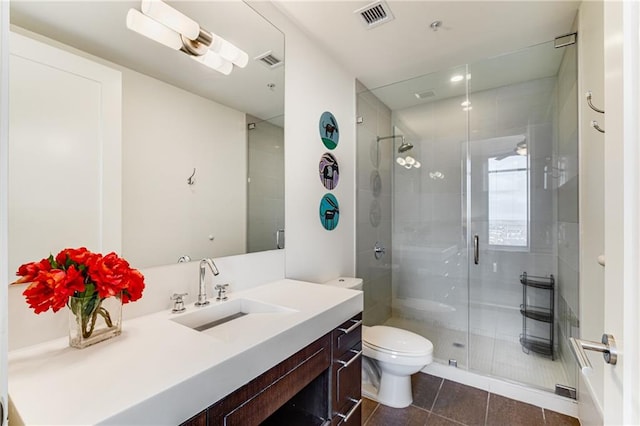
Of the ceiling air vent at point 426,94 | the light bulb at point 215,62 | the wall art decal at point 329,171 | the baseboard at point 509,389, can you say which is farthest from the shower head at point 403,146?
the baseboard at point 509,389

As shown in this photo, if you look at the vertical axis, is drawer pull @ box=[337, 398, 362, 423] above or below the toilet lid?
below

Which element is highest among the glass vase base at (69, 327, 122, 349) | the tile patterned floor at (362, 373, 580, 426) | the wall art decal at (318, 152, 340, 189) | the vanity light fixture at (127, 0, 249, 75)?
the vanity light fixture at (127, 0, 249, 75)

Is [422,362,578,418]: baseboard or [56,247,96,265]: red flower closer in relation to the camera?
[56,247,96,265]: red flower

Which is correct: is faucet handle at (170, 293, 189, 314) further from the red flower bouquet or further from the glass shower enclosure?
the glass shower enclosure

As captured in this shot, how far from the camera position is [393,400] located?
6.40 feet

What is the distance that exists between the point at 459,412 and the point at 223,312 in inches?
68.0

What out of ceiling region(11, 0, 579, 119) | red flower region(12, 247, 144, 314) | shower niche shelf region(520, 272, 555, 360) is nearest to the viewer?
red flower region(12, 247, 144, 314)

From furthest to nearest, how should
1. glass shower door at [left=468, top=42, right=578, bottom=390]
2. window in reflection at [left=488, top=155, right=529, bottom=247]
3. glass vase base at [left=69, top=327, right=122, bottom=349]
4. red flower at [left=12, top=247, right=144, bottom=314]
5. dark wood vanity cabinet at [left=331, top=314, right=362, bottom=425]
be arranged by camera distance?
window in reflection at [left=488, top=155, right=529, bottom=247] → glass shower door at [left=468, top=42, right=578, bottom=390] → dark wood vanity cabinet at [left=331, top=314, right=362, bottom=425] → glass vase base at [left=69, top=327, right=122, bottom=349] → red flower at [left=12, top=247, right=144, bottom=314]

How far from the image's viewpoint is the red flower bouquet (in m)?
0.78

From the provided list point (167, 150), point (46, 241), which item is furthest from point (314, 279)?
point (46, 241)

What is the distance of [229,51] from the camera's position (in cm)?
150

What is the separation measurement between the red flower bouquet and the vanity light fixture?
943mm

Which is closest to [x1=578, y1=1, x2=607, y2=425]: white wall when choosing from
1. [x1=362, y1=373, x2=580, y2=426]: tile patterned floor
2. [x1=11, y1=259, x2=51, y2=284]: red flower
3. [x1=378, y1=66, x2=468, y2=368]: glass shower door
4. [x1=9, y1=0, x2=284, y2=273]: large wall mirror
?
[x1=362, y1=373, x2=580, y2=426]: tile patterned floor

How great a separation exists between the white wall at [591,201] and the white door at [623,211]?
3.29ft
